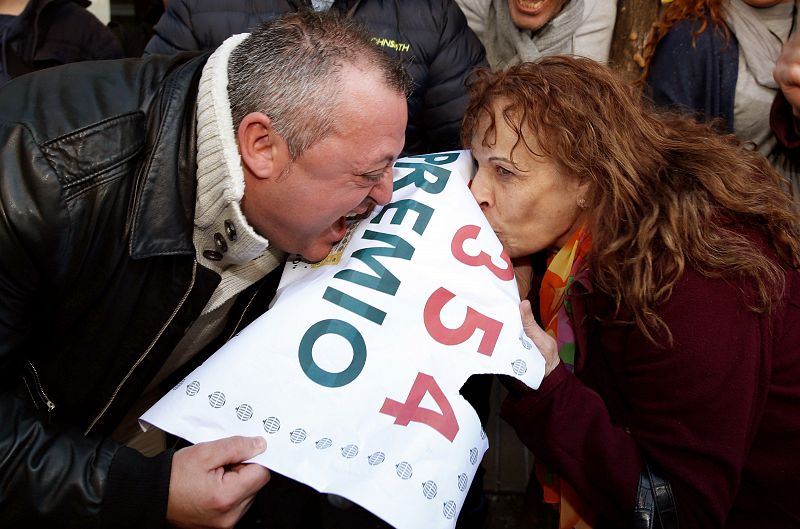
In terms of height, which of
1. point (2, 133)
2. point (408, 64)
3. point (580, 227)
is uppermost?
point (2, 133)

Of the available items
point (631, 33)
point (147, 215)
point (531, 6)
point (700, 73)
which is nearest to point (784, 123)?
point (700, 73)

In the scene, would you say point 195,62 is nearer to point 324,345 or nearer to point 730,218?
point 324,345

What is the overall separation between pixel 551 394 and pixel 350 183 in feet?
2.90

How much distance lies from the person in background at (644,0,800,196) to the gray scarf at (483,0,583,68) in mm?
426

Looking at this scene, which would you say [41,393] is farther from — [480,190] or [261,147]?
[480,190]

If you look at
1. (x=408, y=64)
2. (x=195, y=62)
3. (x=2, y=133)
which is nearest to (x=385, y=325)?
(x=195, y=62)

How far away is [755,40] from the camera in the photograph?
3213mm

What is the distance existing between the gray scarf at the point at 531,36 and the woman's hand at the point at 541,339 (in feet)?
4.99

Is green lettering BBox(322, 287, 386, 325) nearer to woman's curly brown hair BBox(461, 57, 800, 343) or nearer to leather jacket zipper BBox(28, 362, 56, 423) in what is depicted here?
woman's curly brown hair BBox(461, 57, 800, 343)

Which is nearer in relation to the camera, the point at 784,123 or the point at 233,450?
the point at 233,450

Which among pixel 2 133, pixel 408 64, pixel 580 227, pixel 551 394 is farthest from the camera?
pixel 408 64

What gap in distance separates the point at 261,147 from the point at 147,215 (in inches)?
14.7

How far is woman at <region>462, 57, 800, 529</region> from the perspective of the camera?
218 cm

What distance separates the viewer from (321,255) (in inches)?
96.3
